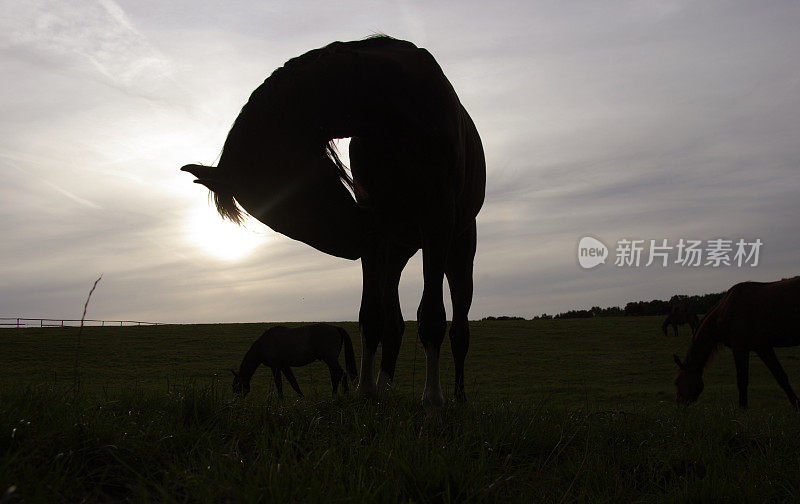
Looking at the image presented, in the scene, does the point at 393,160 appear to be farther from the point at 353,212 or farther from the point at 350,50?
the point at 350,50

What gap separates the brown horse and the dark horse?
390 inches

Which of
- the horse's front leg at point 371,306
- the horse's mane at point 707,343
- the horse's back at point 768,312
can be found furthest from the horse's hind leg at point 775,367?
the horse's front leg at point 371,306

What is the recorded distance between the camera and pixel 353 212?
397cm

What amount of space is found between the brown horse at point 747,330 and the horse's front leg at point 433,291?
9.61m

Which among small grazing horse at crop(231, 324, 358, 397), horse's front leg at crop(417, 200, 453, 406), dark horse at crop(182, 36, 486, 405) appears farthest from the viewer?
small grazing horse at crop(231, 324, 358, 397)

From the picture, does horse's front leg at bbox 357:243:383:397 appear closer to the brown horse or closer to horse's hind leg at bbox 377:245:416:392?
horse's hind leg at bbox 377:245:416:392

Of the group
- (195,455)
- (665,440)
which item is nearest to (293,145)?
(195,455)

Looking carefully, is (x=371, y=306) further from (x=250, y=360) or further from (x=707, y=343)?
(x=250, y=360)

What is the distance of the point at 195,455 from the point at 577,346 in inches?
1155

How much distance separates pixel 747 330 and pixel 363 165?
11.3 m

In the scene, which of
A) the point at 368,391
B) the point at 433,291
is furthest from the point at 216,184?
the point at 368,391

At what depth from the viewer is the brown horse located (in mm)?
11656

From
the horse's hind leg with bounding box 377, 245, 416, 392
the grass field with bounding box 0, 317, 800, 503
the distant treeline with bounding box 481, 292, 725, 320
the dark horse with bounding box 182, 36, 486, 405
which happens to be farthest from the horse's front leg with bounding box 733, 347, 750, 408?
the distant treeline with bounding box 481, 292, 725, 320

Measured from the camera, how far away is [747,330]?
12.0m
